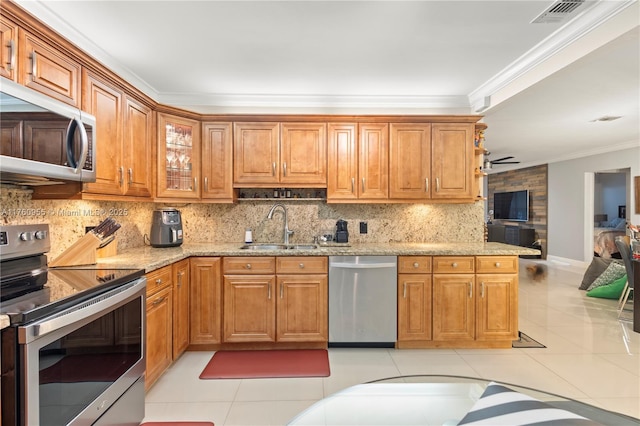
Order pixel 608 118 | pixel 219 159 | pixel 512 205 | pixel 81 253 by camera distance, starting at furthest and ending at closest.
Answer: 1. pixel 512 205
2. pixel 608 118
3. pixel 219 159
4. pixel 81 253

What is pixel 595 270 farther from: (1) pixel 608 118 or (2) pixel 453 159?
(2) pixel 453 159

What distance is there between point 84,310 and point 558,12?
3.20m

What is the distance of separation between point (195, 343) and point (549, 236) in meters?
8.46

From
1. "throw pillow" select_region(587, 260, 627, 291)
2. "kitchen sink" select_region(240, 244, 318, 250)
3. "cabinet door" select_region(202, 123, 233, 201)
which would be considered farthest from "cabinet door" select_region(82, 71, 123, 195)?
"throw pillow" select_region(587, 260, 627, 291)

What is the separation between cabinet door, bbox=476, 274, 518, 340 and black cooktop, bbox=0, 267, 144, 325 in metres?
2.85

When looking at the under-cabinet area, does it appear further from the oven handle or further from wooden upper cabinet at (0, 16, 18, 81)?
wooden upper cabinet at (0, 16, 18, 81)

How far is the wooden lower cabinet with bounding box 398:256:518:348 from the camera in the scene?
10.0 ft

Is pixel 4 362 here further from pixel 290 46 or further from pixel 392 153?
pixel 392 153

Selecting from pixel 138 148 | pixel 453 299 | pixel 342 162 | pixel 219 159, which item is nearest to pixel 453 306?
pixel 453 299

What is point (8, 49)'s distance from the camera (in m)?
1.65

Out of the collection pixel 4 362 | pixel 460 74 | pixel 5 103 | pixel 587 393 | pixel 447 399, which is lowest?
pixel 587 393

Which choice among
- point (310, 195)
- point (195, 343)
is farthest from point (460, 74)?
point (195, 343)

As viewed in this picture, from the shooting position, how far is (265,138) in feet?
11.2

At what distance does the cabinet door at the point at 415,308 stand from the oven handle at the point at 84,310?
2163 millimetres
